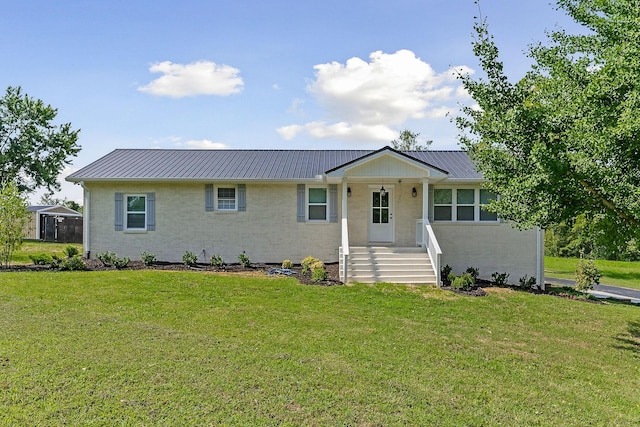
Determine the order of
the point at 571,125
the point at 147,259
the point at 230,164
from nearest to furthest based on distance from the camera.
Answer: the point at 571,125
the point at 147,259
the point at 230,164

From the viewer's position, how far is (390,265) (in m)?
12.1

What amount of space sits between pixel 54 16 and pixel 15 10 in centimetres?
109

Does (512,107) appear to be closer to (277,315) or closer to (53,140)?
(277,315)

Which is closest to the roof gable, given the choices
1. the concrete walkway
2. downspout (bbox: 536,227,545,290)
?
downspout (bbox: 536,227,545,290)

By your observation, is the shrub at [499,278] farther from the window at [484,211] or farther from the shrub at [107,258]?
the shrub at [107,258]

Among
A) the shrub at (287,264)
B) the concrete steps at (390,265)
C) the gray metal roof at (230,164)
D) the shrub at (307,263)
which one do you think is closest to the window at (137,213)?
the gray metal roof at (230,164)

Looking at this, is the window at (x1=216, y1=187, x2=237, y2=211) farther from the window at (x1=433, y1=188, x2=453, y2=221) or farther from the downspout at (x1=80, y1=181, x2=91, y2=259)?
the window at (x1=433, y1=188, x2=453, y2=221)

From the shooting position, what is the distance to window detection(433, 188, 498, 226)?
1391cm

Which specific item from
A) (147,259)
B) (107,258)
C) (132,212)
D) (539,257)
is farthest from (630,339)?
(132,212)

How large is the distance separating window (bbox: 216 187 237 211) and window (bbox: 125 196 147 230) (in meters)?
2.55

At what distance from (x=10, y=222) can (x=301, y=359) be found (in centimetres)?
1138

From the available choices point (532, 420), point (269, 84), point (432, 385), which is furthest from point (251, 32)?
point (532, 420)

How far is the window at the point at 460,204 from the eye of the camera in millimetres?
13914

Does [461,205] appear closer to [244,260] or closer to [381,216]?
[381,216]
